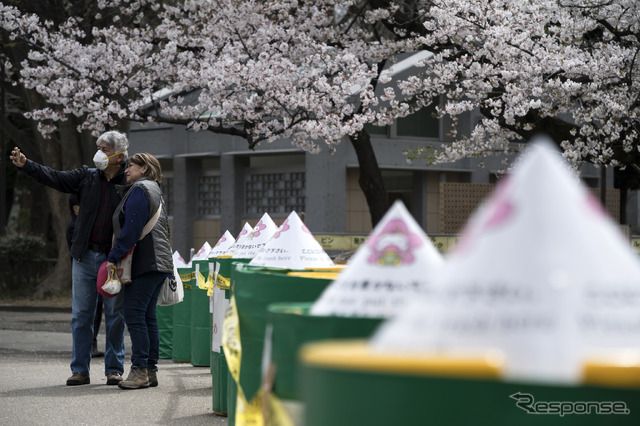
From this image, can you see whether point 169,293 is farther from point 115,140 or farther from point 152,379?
point 115,140

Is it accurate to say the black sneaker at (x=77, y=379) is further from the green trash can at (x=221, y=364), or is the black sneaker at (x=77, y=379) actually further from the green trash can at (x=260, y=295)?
the green trash can at (x=260, y=295)

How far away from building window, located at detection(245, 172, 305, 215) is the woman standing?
19.4m

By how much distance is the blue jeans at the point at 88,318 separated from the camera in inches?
372

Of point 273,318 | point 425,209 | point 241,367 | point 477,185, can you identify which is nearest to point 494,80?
point 477,185

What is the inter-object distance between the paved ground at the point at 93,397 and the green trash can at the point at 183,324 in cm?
15

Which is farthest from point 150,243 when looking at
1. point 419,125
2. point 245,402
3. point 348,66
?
point 419,125

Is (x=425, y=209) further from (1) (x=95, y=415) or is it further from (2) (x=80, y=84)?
(1) (x=95, y=415)

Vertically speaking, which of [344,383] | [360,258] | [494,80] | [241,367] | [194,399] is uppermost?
[494,80]

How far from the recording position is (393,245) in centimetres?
313

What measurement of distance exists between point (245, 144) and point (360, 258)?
26.1 m

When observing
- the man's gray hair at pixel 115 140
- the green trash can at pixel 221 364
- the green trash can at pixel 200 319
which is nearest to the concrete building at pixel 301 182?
the green trash can at pixel 200 319

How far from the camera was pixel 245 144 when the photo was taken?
29.1 m

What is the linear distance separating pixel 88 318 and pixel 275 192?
19915 millimetres

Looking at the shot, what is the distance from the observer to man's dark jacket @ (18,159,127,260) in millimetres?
9383
